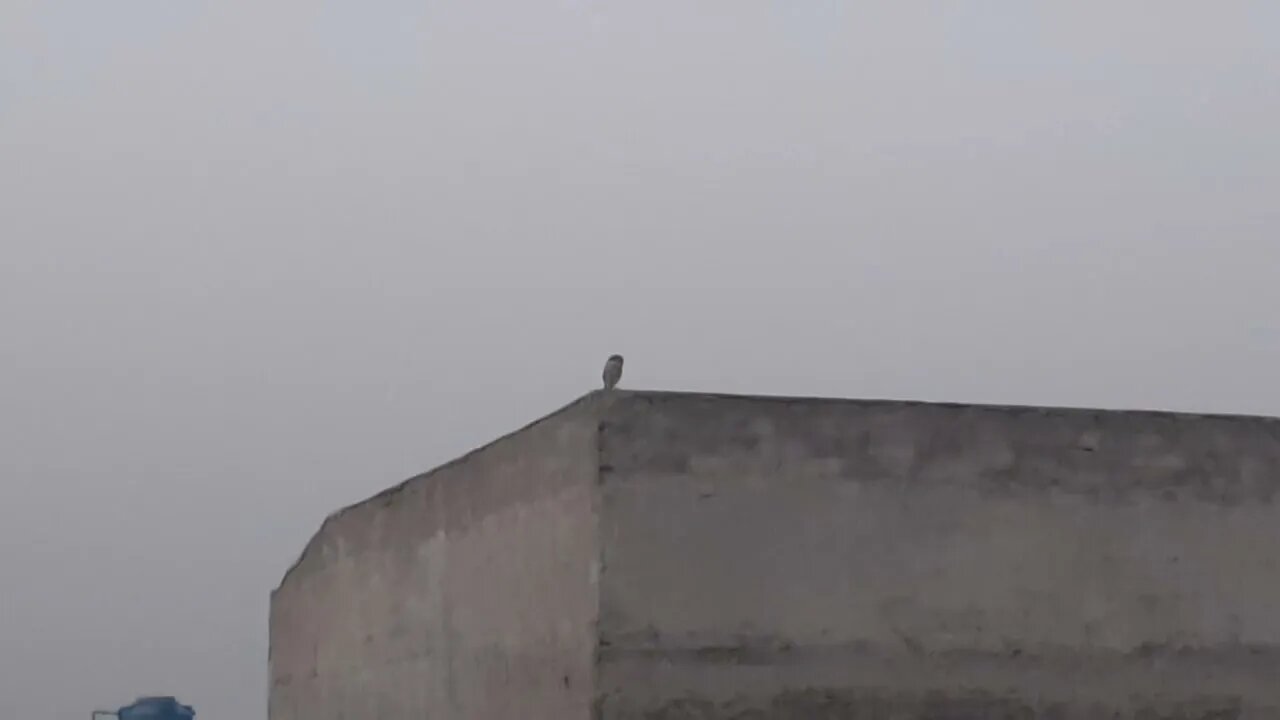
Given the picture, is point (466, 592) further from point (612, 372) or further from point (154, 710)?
point (154, 710)

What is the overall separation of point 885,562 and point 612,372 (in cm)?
98

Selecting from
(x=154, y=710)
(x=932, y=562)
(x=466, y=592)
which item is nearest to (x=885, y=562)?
(x=932, y=562)

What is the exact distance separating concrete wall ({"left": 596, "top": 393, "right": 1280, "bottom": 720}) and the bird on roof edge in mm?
273

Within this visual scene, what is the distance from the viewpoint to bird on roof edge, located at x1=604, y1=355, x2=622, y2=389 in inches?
196

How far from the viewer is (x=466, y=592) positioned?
5855mm

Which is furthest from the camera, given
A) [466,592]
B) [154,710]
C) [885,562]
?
[154,710]

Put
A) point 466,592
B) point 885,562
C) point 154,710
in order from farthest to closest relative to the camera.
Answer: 1. point 154,710
2. point 466,592
3. point 885,562

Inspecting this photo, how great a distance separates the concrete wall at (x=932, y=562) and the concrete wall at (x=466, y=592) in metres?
0.21

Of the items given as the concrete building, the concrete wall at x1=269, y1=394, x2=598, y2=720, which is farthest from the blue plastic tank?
the concrete building

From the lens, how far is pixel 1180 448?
511 cm

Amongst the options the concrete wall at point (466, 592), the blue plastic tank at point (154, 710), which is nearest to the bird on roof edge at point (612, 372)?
the concrete wall at point (466, 592)

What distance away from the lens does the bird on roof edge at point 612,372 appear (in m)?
4.97

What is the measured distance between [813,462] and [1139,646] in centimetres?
116

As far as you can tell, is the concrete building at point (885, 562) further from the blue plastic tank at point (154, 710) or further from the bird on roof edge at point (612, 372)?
the blue plastic tank at point (154, 710)
